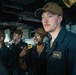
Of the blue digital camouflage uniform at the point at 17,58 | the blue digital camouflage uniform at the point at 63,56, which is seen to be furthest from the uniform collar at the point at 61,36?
the blue digital camouflage uniform at the point at 17,58

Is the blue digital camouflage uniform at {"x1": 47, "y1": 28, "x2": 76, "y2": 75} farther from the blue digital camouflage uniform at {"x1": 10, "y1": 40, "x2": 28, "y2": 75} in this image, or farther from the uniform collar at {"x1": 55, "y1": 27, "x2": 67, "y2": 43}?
the blue digital camouflage uniform at {"x1": 10, "y1": 40, "x2": 28, "y2": 75}

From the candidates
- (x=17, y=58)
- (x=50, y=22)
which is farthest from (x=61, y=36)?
(x=17, y=58)

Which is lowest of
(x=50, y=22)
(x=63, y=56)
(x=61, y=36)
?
(x=63, y=56)

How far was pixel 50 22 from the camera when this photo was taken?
6.48 ft

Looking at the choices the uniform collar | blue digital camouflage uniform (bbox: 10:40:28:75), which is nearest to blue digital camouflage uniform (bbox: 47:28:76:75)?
the uniform collar

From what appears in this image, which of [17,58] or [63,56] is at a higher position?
[63,56]

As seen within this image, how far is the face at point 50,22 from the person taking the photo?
6.44ft

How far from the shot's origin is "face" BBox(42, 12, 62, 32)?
1.96 metres

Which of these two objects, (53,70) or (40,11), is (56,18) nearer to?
(40,11)

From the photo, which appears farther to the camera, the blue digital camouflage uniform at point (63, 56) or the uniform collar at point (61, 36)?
the uniform collar at point (61, 36)

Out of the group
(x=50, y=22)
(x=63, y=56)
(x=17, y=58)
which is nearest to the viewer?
(x=63, y=56)

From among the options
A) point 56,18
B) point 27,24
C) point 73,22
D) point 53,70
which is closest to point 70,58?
point 53,70

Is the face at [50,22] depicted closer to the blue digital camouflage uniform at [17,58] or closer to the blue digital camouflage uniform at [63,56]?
the blue digital camouflage uniform at [63,56]

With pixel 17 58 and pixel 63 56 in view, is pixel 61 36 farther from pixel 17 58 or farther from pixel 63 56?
pixel 17 58
